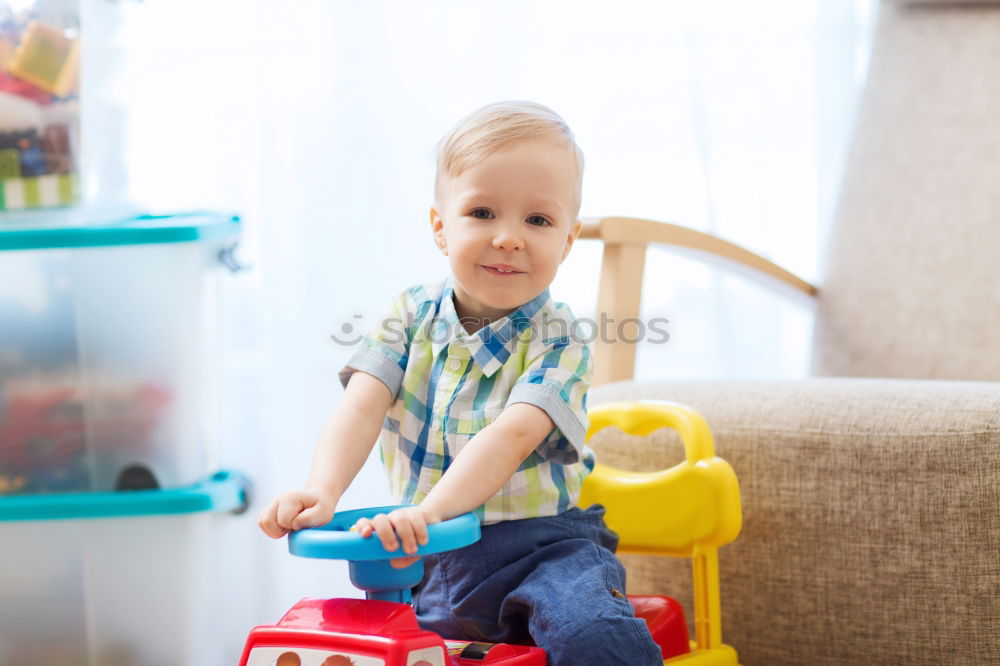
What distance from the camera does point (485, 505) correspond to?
79 centimetres

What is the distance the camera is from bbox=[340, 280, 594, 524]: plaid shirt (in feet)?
2.60

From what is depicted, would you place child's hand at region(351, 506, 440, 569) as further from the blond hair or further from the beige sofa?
the beige sofa

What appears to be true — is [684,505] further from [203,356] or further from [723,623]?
[203,356]

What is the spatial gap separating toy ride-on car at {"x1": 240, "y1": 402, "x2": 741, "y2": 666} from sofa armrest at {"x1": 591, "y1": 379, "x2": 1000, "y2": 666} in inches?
2.8

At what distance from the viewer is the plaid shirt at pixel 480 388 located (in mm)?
793

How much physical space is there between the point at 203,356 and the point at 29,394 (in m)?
0.16

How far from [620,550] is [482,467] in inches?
9.7

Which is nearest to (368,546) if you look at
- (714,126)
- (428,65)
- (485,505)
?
(485,505)

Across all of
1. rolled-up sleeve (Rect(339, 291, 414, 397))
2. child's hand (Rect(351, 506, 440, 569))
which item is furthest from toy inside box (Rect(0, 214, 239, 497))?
child's hand (Rect(351, 506, 440, 569))

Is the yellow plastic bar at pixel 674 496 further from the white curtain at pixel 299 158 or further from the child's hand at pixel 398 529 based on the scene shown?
the white curtain at pixel 299 158

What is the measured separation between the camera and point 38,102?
0.95 metres

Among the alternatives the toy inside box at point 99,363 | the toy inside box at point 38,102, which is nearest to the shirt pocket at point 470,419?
the toy inside box at point 99,363

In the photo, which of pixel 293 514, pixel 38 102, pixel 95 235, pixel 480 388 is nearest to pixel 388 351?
pixel 480 388

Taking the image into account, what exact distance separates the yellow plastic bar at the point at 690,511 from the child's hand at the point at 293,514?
28 centimetres
